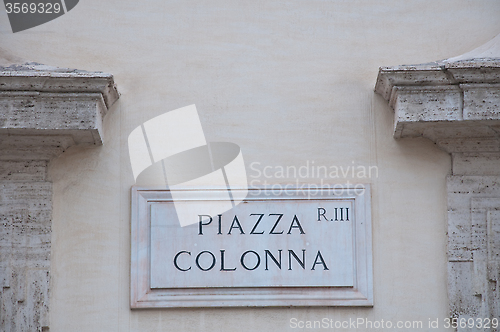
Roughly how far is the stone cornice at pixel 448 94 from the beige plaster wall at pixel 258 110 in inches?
9.7

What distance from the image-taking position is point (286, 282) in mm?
3781

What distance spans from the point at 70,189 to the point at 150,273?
671 millimetres

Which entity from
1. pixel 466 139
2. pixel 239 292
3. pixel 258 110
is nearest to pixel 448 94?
pixel 466 139

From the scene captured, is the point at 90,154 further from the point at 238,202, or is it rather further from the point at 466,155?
the point at 466,155

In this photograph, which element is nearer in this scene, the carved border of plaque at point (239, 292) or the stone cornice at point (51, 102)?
the stone cornice at point (51, 102)

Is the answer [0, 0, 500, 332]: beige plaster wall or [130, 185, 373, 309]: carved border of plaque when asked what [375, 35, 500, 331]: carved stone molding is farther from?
[130, 185, 373, 309]: carved border of plaque

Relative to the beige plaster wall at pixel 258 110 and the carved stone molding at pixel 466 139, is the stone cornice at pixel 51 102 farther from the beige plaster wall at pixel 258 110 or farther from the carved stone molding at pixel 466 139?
the carved stone molding at pixel 466 139

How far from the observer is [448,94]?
12.1ft

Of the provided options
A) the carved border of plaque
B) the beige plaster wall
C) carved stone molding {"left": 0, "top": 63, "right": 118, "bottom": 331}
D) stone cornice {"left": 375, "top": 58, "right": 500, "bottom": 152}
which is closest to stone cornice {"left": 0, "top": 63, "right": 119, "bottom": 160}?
carved stone molding {"left": 0, "top": 63, "right": 118, "bottom": 331}

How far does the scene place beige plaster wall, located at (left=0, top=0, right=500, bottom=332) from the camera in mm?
3793

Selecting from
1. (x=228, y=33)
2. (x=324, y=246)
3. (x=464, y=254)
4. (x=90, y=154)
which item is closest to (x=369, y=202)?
(x=324, y=246)

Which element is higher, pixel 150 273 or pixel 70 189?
pixel 70 189

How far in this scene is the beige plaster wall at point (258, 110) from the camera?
3.79 metres

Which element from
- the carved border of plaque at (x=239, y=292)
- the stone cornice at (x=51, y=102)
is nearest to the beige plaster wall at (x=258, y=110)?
the carved border of plaque at (x=239, y=292)
